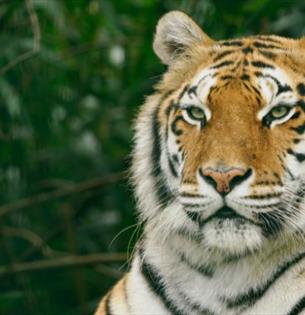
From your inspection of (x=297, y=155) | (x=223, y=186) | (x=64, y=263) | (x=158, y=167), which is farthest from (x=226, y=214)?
(x=64, y=263)

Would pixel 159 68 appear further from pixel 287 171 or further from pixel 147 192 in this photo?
pixel 287 171

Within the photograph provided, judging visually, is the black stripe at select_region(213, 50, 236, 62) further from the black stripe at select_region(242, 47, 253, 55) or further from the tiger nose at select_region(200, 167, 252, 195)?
the tiger nose at select_region(200, 167, 252, 195)

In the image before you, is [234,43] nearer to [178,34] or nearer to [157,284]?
[178,34]

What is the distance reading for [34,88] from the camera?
7020 mm

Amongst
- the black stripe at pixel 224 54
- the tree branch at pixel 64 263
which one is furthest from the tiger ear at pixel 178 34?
the tree branch at pixel 64 263

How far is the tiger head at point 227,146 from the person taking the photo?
155 inches

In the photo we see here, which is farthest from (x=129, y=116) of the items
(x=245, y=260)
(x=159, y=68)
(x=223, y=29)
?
(x=245, y=260)

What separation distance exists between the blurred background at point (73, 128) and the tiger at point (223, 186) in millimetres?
1812

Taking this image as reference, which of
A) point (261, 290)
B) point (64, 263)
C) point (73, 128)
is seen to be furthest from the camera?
point (73, 128)

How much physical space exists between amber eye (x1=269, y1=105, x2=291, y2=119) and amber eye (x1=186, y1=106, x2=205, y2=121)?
262 millimetres

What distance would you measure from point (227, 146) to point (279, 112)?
25 centimetres

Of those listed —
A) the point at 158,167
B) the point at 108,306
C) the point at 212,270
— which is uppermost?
the point at 158,167

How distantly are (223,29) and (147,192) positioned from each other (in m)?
2.13

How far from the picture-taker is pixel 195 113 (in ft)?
14.0
